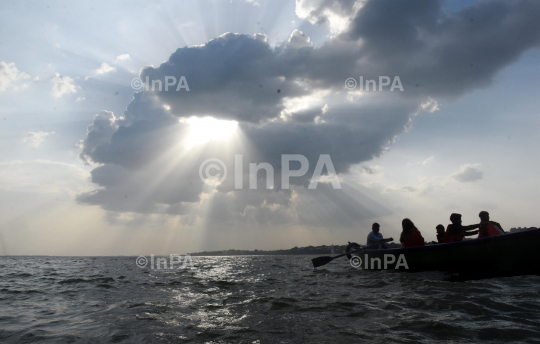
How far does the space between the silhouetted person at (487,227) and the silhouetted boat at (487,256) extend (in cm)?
80

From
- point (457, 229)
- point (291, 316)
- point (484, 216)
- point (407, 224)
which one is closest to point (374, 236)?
point (407, 224)

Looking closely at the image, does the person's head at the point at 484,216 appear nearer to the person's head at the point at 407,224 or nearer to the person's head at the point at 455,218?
the person's head at the point at 455,218

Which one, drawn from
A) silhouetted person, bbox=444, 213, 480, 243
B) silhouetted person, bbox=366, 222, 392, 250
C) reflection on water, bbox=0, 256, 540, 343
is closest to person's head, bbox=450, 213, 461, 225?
silhouetted person, bbox=444, 213, 480, 243

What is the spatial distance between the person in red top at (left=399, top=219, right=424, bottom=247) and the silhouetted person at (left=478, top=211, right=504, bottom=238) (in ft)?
8.37

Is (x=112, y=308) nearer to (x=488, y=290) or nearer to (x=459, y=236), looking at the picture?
(x=488, y=290)

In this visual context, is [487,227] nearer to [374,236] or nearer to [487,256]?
[487,256]

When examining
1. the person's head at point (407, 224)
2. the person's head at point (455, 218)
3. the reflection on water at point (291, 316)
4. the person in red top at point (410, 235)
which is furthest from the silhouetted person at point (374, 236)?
the reflection on water at point (291, 316)

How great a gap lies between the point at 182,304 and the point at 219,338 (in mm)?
3501

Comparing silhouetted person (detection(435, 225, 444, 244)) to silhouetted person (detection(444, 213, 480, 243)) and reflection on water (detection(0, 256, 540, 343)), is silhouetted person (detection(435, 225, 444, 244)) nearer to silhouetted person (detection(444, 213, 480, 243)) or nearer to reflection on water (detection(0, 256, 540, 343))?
silhouetted person (detection(444, 213, 480, 243))

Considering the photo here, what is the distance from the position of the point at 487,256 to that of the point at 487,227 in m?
Answer: 1.23

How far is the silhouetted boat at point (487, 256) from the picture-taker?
8.39 m

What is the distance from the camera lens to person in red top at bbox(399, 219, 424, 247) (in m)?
12.4

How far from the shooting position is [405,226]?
12.9 metres

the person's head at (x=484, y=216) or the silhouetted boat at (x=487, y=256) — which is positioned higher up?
the person's head at (x=484, y=216)
